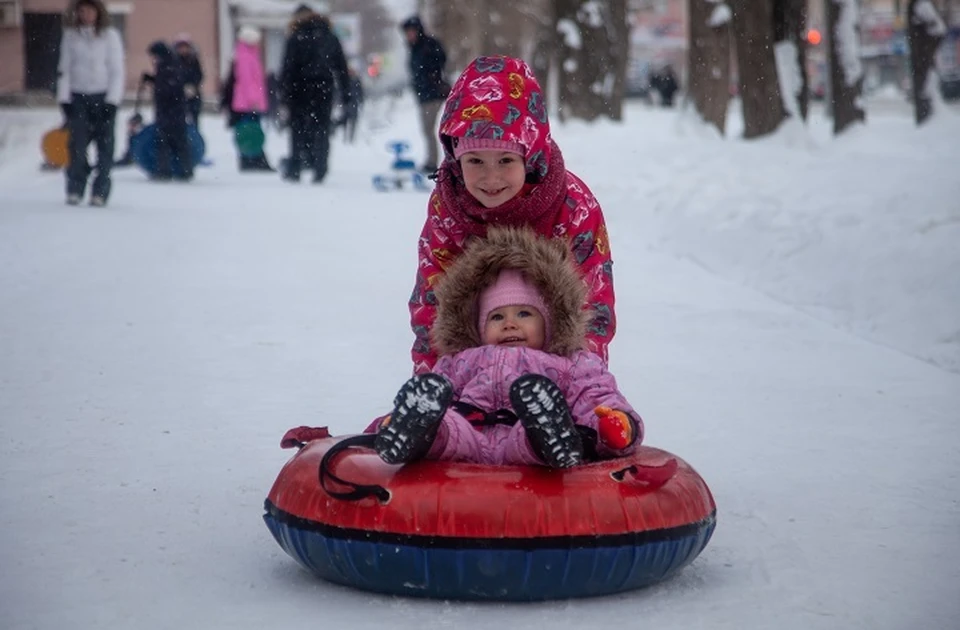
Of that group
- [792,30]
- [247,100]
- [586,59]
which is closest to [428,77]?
[247,100]

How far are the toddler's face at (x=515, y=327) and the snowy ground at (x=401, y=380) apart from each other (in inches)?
27.5

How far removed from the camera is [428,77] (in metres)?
15.5

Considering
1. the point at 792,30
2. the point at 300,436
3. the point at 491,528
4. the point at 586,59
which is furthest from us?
A: the point at 586,59

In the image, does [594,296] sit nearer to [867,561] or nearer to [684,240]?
[867,561]

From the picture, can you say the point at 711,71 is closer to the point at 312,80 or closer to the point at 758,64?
the point at 758,64

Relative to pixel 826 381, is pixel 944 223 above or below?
above

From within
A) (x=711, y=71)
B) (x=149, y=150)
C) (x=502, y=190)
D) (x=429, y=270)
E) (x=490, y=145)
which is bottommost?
(x=429, y=270)

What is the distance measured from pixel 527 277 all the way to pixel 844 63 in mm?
13050

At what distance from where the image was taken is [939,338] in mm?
6473

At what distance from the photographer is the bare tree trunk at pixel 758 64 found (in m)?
15.7

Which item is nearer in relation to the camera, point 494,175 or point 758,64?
point 494,175

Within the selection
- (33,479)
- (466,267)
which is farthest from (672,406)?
(33,479)

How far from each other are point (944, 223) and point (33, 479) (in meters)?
5.69

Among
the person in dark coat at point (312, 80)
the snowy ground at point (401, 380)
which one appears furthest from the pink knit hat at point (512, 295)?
the person in dark coat at point (312, 80)
